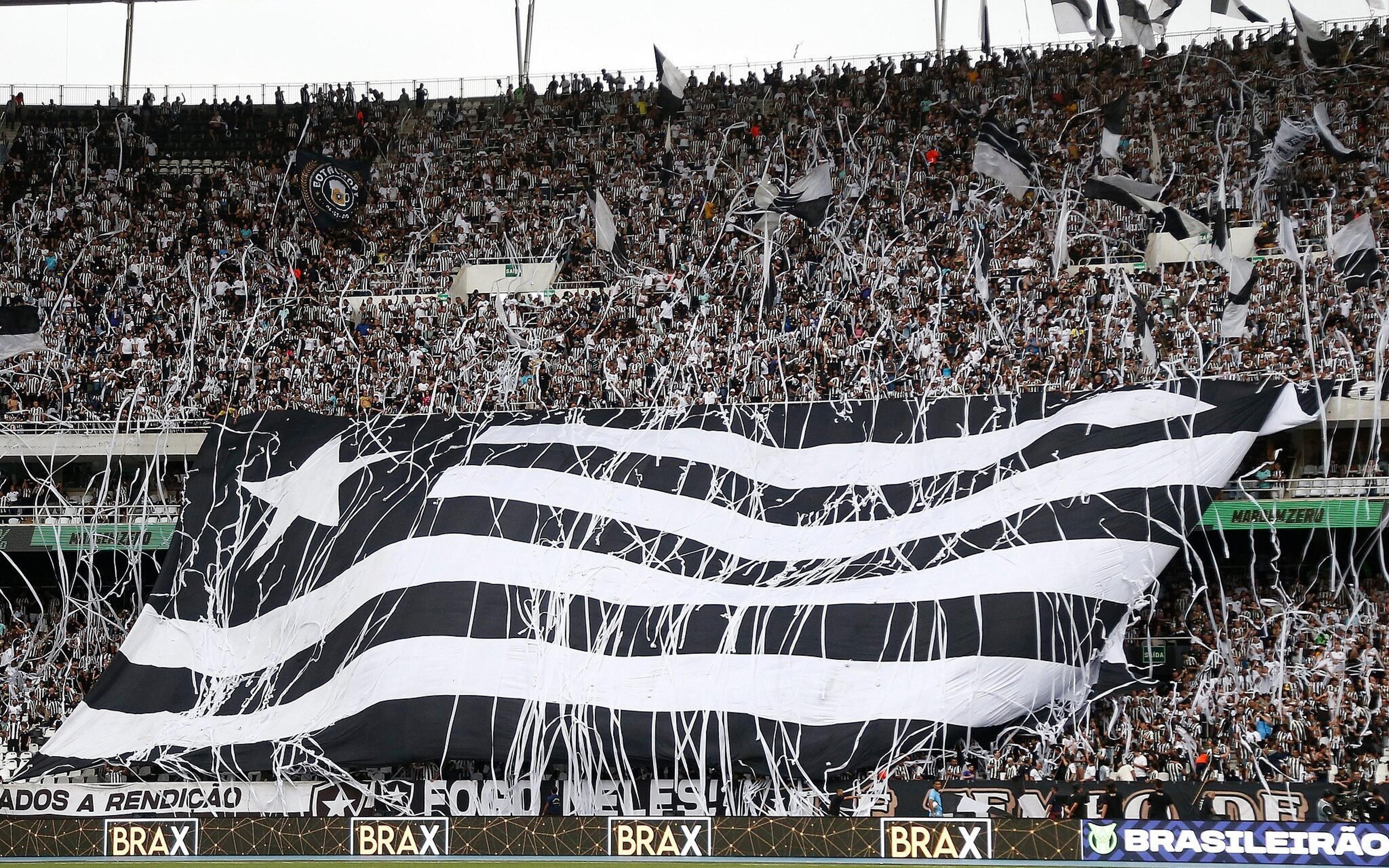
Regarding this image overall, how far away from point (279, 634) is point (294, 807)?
232 cm

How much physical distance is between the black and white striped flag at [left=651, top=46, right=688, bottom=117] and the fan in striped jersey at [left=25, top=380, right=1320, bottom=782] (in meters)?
6.53

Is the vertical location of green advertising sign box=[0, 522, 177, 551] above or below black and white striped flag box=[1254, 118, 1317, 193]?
below

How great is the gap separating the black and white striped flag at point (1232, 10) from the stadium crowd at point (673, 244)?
2.07 metres

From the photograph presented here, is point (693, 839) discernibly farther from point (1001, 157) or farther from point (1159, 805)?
point (1001, 157)

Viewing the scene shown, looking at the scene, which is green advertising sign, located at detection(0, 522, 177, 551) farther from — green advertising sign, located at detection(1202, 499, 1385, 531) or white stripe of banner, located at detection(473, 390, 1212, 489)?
green advertising sign, located at detection(1202, 499, 1385, 531)

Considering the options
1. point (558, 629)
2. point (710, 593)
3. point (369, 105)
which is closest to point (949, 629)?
point (710, 593)

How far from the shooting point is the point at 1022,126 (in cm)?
2534

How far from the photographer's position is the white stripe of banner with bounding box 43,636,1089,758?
16.2m

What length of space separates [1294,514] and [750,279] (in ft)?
28.6

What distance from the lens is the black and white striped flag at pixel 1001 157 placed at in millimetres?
21875

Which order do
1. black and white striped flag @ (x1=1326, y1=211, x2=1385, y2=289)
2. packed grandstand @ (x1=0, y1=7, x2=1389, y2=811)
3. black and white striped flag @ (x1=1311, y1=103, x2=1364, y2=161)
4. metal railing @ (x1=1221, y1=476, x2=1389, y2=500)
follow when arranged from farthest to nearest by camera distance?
black and white striped flag @ (x1=1311, y1=103, x2=1364, y2=161) → black and white striped flag @ (x1=1326, y1=211, x2=1385, y2=289) → metal railing @ (x1=1221, y1=476, x2=1389, y2=500) → packed grandstand @ (x1=0, y1=7, x2=1389, y2=811)

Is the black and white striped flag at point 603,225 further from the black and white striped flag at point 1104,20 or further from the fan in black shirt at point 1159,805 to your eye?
the fan in black shirt at point 1159,805

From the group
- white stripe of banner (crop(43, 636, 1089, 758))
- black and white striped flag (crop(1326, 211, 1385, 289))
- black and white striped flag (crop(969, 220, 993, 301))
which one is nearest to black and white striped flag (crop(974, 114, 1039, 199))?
black and white striped flag (crop(969, 220, 993, 301))

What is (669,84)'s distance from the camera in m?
23.6
